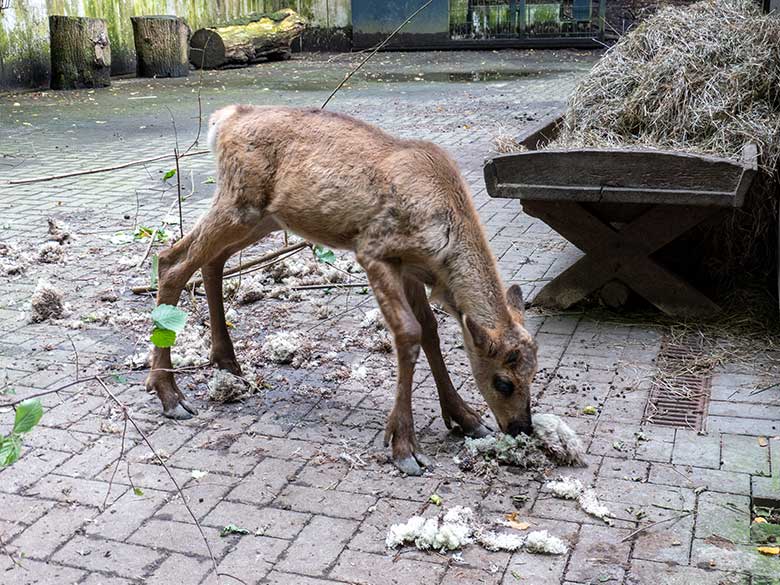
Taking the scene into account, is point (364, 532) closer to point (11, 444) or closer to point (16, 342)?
point (11, 444)

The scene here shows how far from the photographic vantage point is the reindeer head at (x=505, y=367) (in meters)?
4.40

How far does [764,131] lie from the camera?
612 cm

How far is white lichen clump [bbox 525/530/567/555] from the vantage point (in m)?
3.75

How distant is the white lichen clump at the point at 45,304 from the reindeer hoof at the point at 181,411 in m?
1.81

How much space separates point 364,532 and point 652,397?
6.69 feet

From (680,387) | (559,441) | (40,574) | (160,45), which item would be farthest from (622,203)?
(160,45)

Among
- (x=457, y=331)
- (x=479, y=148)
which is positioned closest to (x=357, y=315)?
(x=457, y=331)

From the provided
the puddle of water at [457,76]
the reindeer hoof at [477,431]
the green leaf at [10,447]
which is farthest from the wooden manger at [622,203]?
the puddle of water at [457,76]

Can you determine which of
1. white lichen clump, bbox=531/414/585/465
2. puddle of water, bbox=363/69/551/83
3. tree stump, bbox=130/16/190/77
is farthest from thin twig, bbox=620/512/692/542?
tree stump, bbox=130/16/190/77

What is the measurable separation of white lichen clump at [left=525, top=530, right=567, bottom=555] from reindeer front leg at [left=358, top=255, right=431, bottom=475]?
2.50ft

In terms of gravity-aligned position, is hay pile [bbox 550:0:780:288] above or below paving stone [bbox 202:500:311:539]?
above

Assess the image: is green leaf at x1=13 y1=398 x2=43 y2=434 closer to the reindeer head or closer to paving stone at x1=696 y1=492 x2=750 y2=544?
the reindeer head

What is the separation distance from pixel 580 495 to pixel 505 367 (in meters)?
0.65

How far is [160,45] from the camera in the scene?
20828mm
